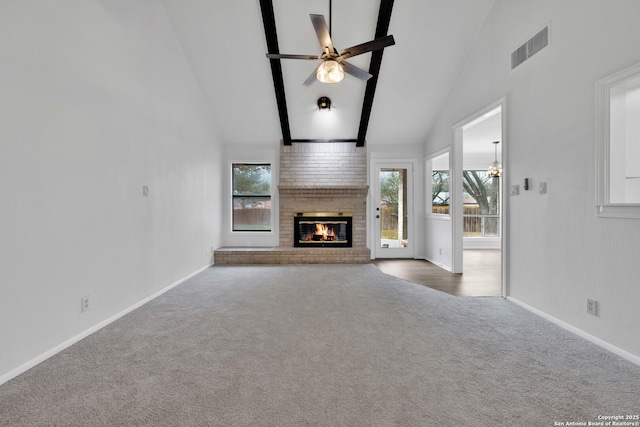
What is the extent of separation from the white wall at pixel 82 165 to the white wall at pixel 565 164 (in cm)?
412

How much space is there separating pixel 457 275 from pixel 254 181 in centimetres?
423

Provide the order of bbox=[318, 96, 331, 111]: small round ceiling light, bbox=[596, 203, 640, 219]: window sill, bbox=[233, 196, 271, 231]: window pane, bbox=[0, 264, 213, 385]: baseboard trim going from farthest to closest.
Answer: bbox=[233, 196, 271, 231]: window pane
bbox=[318, 96, 331, 111]: small round ceiling light
bbox=[596, 203, 640, 219]: window sill
bbox=[0, 264, 213, 385]: baseboard trim

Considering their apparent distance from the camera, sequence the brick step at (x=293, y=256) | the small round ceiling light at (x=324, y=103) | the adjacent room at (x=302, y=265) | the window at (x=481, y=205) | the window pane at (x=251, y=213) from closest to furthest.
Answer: the adjacent room at (x=302, y=265), the small round ceiling light at (x=324, y=103), the brick step at (x=293, y=256), the window pane at (x=251, y=213), the window at (x=481, y=205)

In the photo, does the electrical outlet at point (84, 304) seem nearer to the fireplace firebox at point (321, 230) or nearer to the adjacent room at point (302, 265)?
the adjacent room at point (302, 265)

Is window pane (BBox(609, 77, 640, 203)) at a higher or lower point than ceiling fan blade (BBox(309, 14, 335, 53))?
lower

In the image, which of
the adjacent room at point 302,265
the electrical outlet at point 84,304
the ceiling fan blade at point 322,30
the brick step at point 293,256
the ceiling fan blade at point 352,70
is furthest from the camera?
the brick step at point 293,256

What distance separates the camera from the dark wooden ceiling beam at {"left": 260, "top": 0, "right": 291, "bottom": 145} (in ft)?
13.4

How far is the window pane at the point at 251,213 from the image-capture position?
21.3 feet

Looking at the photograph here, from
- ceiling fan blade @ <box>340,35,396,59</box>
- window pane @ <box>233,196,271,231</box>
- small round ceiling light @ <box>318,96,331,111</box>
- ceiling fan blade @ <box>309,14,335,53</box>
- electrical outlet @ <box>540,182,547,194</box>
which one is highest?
small round ceiling light @ <box>318,96,331,111</box>

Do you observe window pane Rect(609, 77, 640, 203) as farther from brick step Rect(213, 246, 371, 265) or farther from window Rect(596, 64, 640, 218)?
brick step Rect(213, 246, 371, 265)

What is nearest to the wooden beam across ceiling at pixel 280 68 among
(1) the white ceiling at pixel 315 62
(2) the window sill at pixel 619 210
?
(1) the white ceiling at pixel 315 62

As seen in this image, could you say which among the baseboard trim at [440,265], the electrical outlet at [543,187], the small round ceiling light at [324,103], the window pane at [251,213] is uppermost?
the small round ceiling light at [324,103]

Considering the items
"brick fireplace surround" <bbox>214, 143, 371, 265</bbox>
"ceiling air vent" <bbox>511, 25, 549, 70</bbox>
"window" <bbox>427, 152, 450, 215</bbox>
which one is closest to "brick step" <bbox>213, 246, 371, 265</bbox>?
"brick fireplace surround" <bbox>214, 143, 371, 265</bbox>

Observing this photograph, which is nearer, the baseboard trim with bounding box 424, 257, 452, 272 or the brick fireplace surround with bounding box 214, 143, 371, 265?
the baseboard trim with bounding box 424, 257, 452, 272
